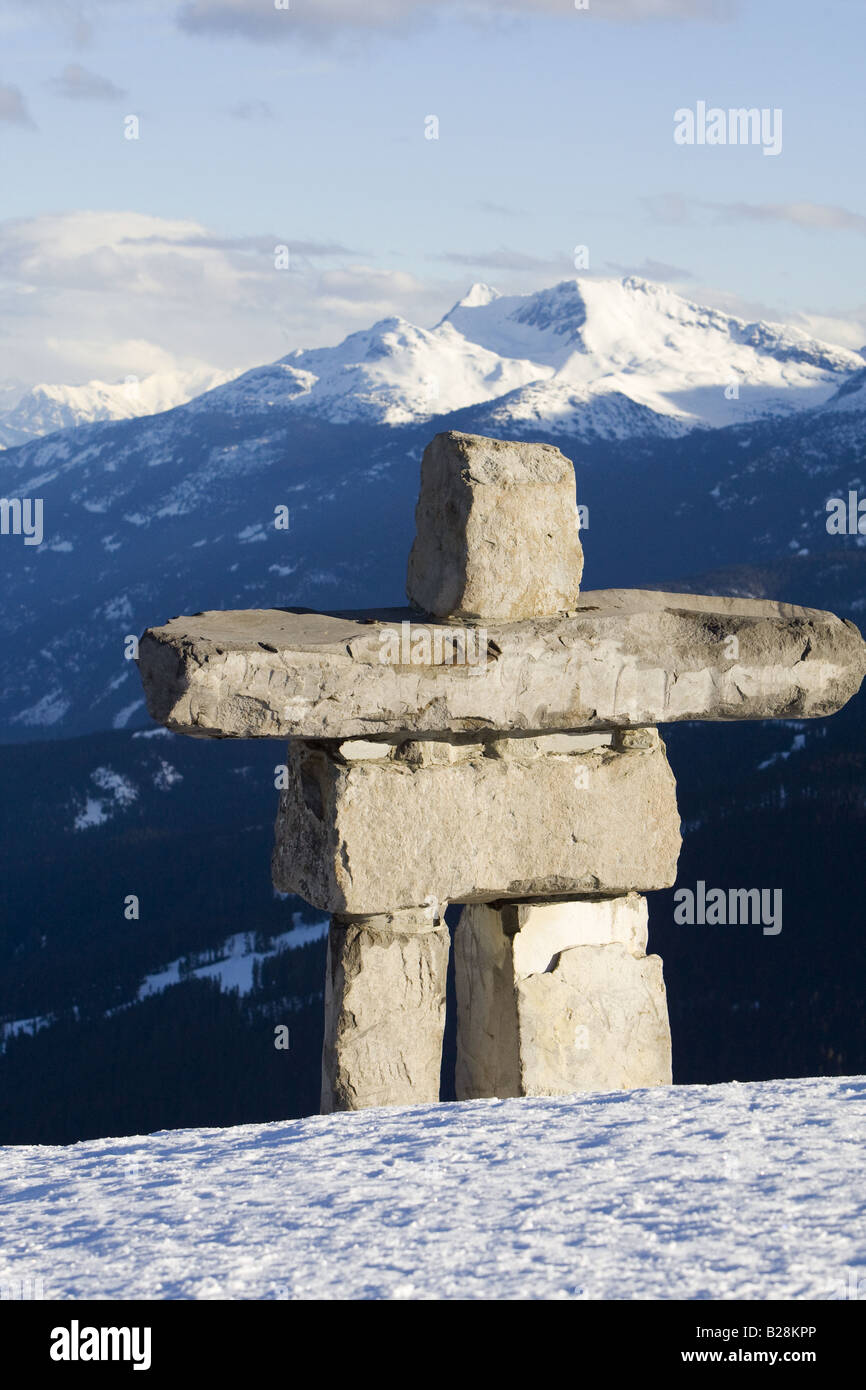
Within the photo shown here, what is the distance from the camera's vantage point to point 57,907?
84.1 m

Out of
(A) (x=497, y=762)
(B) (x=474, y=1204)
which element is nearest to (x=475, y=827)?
(A) (x=497, y=762)

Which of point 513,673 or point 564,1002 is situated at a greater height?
point 513,673

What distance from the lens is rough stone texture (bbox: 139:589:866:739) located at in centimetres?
689

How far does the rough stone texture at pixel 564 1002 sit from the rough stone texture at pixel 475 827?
0.21m

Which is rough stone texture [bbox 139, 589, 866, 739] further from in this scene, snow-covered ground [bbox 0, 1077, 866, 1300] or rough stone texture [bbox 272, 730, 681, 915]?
snow-covered ground [bbox 0, 1077, 866, 1300]

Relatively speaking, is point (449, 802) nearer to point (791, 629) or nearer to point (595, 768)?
point (595, 768)

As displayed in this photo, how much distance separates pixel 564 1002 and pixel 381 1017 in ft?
3.54

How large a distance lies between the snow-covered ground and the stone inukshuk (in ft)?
4.03

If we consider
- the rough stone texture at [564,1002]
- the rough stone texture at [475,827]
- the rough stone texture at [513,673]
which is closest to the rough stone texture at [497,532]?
the rough stone texture at [513,673]

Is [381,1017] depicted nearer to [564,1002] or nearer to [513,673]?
[564,1002]

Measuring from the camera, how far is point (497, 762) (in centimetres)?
775

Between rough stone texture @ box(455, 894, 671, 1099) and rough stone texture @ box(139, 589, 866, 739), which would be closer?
rough stone texture @ box(139, 589, 866, 739)

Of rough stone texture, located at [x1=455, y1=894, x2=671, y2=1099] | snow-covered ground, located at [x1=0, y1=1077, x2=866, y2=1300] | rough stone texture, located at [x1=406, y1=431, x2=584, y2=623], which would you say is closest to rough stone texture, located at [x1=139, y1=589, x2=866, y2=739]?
rough stone texture, located at [x1=406, y1=431, x2=584, y2=623]
